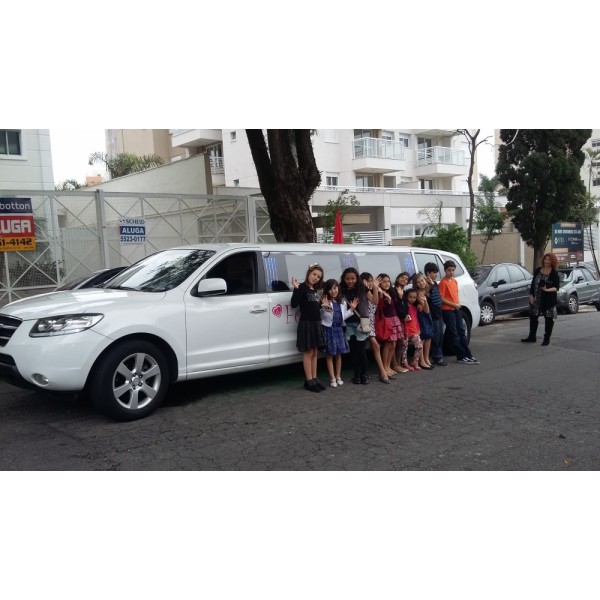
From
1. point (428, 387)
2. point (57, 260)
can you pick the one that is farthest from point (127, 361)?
point (57, 260)

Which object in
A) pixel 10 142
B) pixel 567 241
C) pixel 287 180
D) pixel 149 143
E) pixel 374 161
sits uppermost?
pixel 149 143

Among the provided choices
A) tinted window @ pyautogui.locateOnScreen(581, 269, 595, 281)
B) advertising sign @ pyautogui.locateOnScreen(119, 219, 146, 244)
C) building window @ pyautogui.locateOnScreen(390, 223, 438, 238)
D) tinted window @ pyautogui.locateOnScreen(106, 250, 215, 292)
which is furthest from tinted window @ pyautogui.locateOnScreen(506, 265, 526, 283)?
building window @ pyautogui.locateOnScreen(390, 223, 438, 238)

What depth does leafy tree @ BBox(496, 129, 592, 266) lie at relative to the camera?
22109mm

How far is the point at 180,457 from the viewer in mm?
4980

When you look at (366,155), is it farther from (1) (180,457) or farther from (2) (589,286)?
(1) (180,457)

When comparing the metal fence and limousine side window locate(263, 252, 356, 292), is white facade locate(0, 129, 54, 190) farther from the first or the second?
limousine side window locate(263, 252, 356, 292)

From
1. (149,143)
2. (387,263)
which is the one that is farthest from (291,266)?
(149,143)

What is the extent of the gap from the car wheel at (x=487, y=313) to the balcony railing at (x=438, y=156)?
72.9ft

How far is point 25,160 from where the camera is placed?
15758 millimetres

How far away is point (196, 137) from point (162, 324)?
95.4ft

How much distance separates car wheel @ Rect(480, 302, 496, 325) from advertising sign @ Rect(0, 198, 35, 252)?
1007cm

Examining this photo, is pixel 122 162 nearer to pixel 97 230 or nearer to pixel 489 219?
pixel 489 219

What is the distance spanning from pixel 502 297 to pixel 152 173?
422 inches

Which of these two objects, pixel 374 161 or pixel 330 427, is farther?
pixel 374 161
